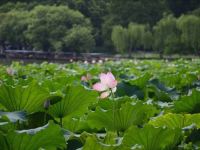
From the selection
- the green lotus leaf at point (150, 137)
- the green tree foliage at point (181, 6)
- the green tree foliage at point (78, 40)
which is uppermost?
the green tree foliage at point (181, 6)

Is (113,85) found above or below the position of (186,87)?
above

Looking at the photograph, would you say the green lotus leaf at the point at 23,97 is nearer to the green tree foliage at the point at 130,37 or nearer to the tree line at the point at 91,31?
the tree line at the point at 91,31

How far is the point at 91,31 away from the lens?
32250mm

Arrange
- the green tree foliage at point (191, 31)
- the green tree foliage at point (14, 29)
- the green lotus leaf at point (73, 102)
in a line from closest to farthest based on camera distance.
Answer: the green lotus leaf at point (73, 102)
the green tree foliage at point (191, 31)
the green tree foliage at point (14, 29)

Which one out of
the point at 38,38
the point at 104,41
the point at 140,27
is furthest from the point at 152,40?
the point at 38,38

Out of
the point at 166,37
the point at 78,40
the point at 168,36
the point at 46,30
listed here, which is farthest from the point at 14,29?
the point at 168,36

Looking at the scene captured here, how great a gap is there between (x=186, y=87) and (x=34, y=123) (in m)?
1.56

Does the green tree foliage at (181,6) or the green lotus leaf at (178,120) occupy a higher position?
the green tree foliage at (181,6)

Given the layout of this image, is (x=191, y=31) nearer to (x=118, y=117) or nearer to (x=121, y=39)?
(x=121, y=39)

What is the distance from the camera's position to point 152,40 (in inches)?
1219

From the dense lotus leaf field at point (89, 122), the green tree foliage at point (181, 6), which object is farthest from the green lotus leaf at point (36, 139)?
the green tree foliage at point (181, 6)

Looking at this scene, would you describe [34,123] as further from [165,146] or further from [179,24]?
[179,24]

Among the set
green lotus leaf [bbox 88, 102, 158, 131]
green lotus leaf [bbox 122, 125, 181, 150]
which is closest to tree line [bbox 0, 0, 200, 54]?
green lotus leaf [bbox 88, 102, 158, 131]

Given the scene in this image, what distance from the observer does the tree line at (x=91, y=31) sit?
95.5 feet
